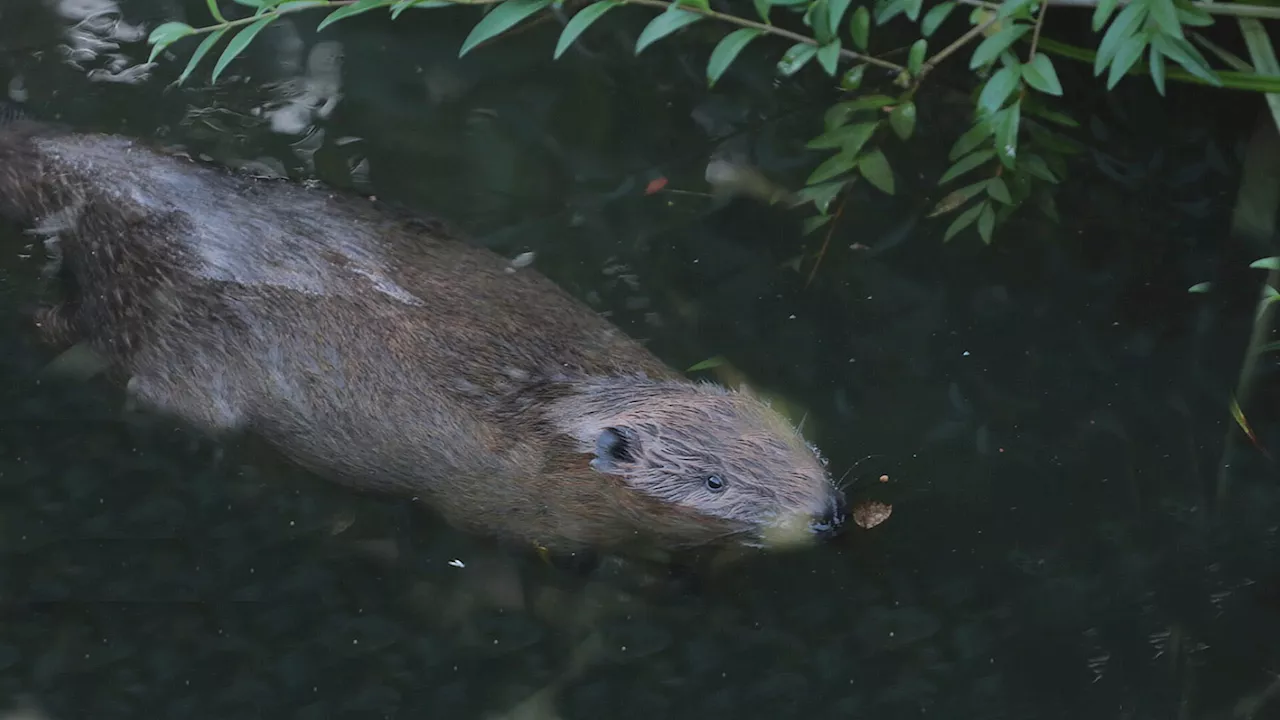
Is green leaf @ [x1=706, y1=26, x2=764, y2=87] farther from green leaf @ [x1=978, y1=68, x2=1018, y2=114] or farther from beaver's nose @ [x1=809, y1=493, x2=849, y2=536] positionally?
beaver's nose @ [x1=809, y1=493, x2=849, y2=536]

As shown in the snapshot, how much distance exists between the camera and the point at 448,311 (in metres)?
3.23

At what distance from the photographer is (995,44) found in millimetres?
3098

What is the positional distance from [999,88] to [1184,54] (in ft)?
1.48

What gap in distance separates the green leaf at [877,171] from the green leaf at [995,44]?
0.64m

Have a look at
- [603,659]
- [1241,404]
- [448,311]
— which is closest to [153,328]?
[448,311]

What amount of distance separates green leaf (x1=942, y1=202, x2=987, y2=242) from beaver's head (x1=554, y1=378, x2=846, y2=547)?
881 millimetres

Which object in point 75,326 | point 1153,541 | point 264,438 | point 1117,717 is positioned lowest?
point 1117,717

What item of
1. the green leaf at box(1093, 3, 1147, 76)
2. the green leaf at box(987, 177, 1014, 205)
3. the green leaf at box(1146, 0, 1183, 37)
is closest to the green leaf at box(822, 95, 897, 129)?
the green leaf at box(987, 177, 1014, 205)

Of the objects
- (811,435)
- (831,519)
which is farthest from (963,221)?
(831,519)

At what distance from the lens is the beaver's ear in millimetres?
3244

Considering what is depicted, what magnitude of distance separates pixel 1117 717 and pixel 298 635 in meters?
2.08

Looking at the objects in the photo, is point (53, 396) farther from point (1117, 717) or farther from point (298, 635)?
point (1117, 717)

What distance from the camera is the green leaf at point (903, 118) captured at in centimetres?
375

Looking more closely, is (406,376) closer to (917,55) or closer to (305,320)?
(305,320)
